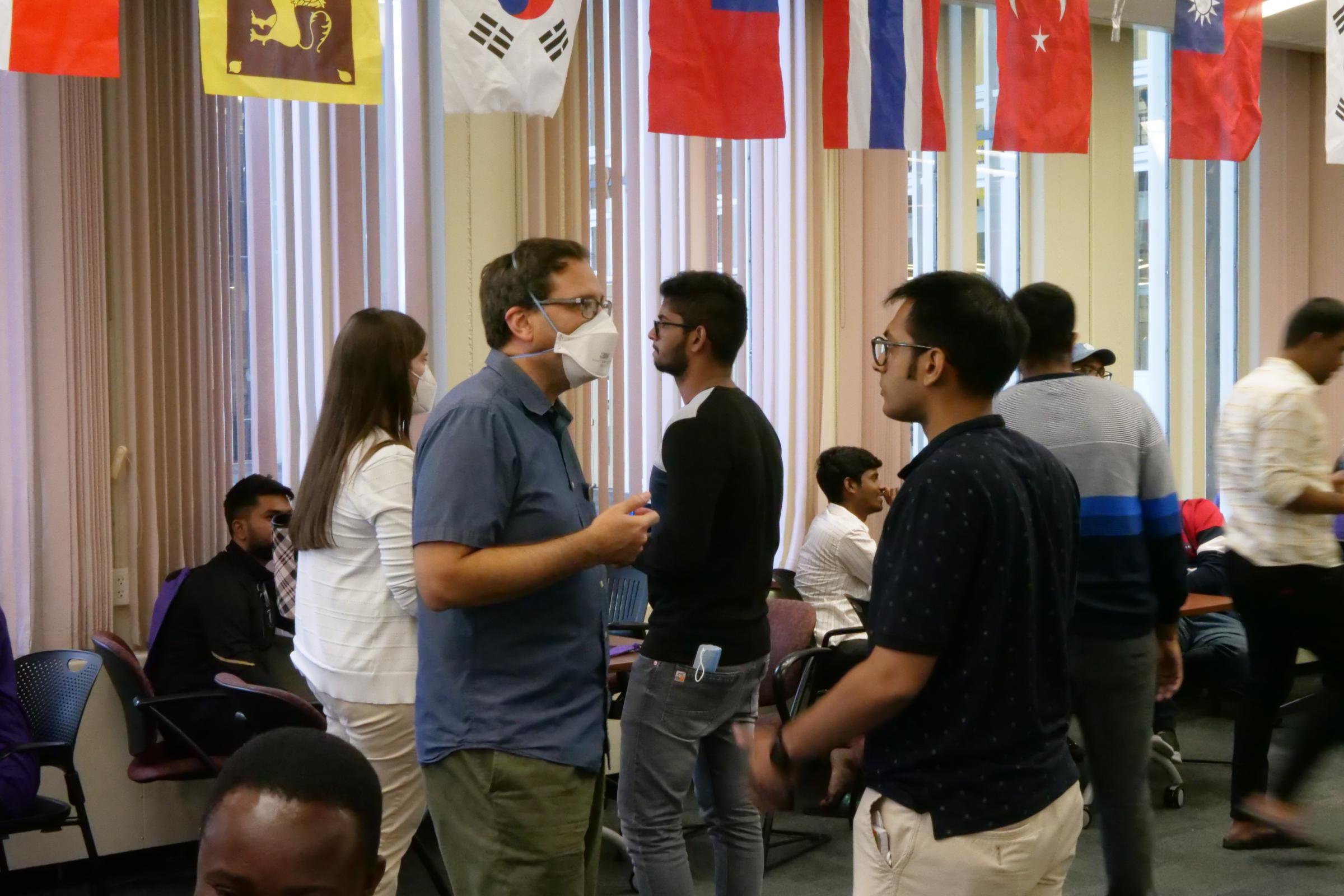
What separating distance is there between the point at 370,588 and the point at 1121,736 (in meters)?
1.67

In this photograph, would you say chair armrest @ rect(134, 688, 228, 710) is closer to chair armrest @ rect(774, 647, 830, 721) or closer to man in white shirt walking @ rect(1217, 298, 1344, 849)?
chair armrest @ rect(774, 647, 830, 721)

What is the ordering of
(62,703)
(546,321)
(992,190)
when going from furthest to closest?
1. (992,190)
2. (62,703)
3. (546,321)

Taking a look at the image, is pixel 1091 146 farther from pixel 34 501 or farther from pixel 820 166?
pixel 34 501

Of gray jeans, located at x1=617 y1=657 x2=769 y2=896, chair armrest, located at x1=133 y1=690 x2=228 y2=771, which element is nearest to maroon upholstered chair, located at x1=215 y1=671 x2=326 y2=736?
chair armrest, located at x1=133 y1=690 x2=228 y2=771

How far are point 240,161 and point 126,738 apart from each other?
2043 millimetres

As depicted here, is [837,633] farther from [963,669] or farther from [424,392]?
[963,669]

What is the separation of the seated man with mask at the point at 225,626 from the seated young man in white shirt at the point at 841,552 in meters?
1.89

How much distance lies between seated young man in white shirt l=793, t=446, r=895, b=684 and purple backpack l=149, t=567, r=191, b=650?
2.18m

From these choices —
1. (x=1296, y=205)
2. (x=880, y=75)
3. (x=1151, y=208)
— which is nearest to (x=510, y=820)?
(x=880, y=75)

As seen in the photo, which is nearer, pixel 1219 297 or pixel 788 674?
pixel 788 674

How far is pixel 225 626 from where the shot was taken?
3.95 meters

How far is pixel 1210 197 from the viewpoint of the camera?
732 cm

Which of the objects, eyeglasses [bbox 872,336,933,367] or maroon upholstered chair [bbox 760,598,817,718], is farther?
maroon upholstered chair [bbox 760,598,817,718]

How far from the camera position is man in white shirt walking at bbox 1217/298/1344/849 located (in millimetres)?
3707
